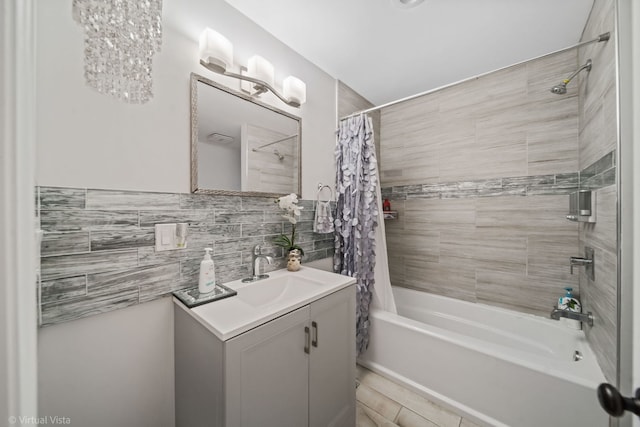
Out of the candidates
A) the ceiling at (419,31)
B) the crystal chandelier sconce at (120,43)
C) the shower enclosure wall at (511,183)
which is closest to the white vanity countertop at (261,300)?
the crystal chandelier sconce at (120,43)

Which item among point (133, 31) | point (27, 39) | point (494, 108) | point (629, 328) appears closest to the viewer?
point (27, 39)

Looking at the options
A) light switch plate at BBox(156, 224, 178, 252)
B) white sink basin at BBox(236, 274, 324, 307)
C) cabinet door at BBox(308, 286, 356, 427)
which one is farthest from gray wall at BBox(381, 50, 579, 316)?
light switch plate at BBox(156, 224, 178, 252)

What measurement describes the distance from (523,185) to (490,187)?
0.21 meters

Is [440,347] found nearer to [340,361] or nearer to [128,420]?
[340,361]

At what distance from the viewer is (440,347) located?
142 cm

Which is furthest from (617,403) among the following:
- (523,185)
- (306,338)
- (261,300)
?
(523,185)

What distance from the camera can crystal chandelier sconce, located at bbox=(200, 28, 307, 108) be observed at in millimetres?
1099

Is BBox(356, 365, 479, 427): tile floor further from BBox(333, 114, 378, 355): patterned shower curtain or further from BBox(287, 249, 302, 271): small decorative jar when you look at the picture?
BBox(287, 249, 302, 271): small decorative jar

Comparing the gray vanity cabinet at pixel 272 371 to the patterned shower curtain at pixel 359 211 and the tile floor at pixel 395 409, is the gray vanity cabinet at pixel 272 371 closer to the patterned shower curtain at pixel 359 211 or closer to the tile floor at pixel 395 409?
the tile floor at pixel 395 409

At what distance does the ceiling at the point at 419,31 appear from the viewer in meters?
1.29

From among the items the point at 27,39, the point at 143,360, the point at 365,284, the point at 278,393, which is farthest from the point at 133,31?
the point at 365,284

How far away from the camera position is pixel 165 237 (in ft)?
3.38

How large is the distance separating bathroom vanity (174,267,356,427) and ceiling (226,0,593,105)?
5.28 ft

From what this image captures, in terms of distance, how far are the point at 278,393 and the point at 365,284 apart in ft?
3.36
